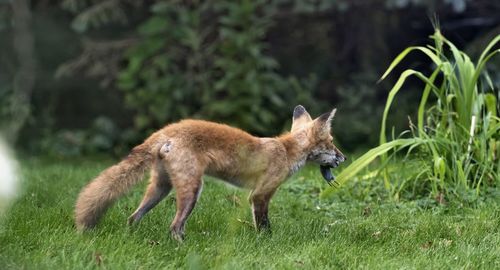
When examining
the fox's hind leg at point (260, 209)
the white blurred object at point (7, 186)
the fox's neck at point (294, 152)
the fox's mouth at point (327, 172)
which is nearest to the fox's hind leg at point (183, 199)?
the fox's hind leg at point (260, 209)

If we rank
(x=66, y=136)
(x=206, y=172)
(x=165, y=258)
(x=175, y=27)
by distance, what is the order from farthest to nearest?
1. (x=66, y=136)
2. (x=175, y=27)
3. (x=206, y=172)
4. (x=165, y=258)

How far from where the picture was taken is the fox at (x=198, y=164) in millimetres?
5480

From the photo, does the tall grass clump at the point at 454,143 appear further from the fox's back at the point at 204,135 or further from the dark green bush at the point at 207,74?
the dark green bush at the point at 207,74

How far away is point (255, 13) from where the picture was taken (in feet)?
43.1

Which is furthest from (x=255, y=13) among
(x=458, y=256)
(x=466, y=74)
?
(x=458, y=256)

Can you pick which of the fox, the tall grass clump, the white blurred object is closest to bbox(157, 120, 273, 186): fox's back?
the fox

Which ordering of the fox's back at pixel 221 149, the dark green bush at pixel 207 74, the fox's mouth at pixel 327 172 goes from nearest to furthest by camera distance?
1. the fox's back at pixel 221 149
2. the fox's mouth at pixel 327 172
3. the dark green bush at pixel 207 74

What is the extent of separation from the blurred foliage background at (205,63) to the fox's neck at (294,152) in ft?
16.8

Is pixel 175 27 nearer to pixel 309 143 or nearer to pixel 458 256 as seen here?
pixel 309 143

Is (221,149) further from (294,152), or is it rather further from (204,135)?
(294,152)

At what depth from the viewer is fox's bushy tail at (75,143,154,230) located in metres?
5.40

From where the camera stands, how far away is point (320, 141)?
259 inches

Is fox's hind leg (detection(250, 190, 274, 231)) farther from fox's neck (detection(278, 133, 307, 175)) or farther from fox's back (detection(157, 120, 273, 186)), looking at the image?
fox's neck (detection(278, 133, 307, 175))

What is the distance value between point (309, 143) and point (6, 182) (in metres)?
2.92
